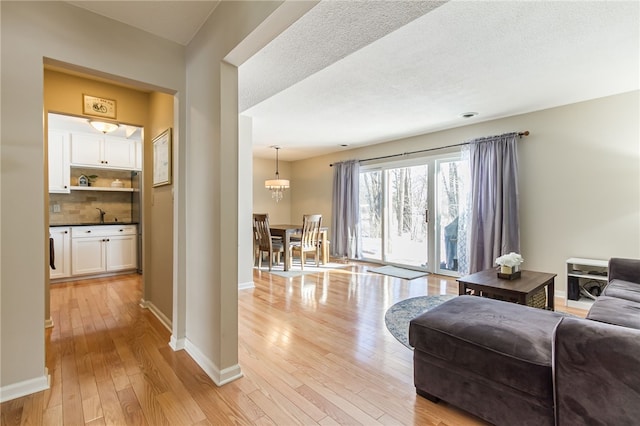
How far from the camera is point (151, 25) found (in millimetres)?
2045

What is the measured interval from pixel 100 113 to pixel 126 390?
248 centimetres

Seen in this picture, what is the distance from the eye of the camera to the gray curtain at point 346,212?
614cm

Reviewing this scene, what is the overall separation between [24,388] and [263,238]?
12.1ft

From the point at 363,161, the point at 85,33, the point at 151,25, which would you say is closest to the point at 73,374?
the point at 85,33

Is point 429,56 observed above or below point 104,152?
above

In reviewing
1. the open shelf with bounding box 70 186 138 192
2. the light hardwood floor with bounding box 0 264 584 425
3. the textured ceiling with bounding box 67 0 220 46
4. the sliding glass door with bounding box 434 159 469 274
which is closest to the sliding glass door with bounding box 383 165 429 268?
the sliding glass door with bounding box 434 159 469 274

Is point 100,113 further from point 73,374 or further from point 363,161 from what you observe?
point 363,161

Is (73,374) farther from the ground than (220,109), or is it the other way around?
(220,109)

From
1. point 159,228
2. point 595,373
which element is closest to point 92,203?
point 159,228

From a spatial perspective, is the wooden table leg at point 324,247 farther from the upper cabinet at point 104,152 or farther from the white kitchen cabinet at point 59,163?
the white kitchen cabinet at point 59,163

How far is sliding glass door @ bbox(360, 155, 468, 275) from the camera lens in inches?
187

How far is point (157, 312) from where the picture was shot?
2.90 meters

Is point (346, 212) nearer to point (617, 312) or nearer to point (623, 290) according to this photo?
point (623, 290)

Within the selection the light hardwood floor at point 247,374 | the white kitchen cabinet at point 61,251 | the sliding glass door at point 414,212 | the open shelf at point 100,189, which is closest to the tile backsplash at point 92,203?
the open shelf at point 100,189
